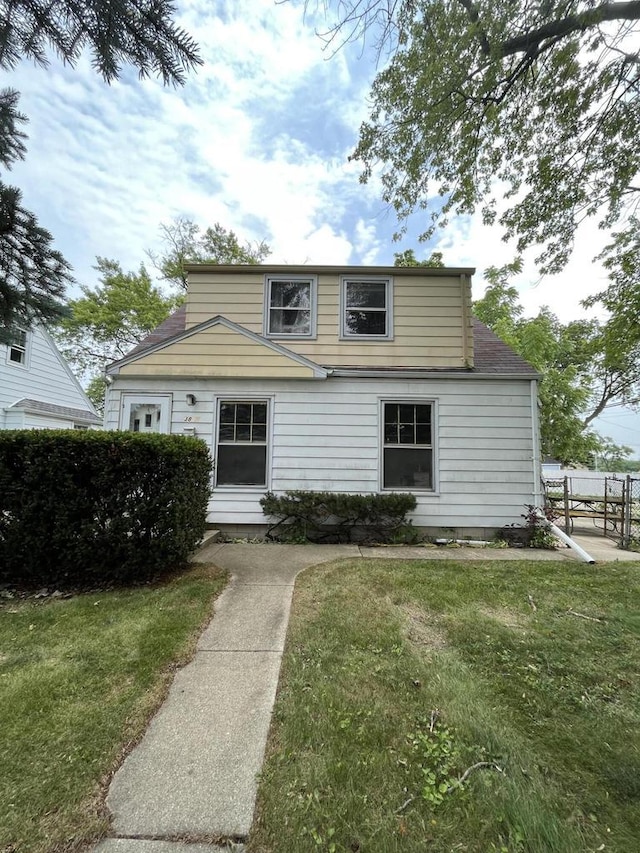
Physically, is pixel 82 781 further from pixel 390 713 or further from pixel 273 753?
pixel 390 713

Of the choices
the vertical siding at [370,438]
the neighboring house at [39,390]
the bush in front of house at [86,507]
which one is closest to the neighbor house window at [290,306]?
the vertical siding at [370,438]

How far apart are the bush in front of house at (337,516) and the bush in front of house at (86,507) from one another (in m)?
2.36

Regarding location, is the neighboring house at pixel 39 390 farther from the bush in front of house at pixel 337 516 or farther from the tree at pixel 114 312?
the bush in front of house at pixel 337 516

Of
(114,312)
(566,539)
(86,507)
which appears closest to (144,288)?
(114,312)

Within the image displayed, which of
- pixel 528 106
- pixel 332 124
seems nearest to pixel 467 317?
pixel 528 106

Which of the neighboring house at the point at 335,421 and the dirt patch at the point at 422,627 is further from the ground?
the neighboring house at the point at 335,421

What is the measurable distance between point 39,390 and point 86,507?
10665 mm

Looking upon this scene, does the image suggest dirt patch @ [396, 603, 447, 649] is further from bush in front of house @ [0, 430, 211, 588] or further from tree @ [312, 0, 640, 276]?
tree @ [312, 0, 640, 276]

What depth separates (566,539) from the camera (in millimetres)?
5973

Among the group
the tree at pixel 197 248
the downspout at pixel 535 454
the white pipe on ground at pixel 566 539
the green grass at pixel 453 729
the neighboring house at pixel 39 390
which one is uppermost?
the tree at pixel 197 248

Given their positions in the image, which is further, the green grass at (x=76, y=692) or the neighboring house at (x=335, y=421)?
the neighboring house at (x=335, y=421)

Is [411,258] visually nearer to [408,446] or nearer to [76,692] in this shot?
[408,446]

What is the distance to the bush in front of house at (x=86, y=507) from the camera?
3.96 metres

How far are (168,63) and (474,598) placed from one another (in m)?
4.80
